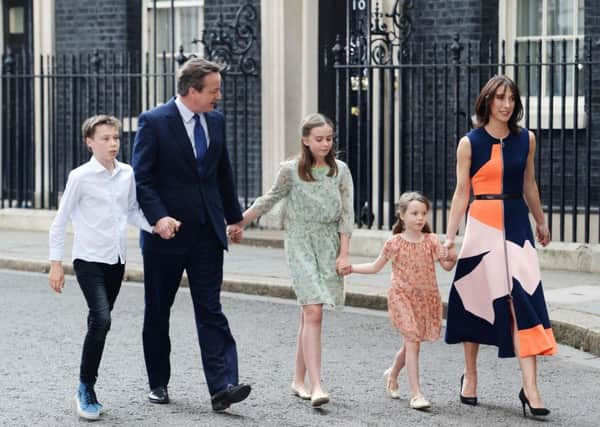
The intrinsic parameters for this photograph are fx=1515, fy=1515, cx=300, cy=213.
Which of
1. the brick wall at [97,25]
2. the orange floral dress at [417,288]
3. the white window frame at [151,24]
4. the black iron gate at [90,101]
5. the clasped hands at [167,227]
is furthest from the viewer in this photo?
the brick wall at [97,25]

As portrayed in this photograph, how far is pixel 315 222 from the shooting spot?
7711 millimetres

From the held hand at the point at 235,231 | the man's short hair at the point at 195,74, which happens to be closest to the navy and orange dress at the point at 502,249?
the held hand at the point at 235,231

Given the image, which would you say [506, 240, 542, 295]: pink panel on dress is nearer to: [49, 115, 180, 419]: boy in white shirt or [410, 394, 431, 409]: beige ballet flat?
[410, 394, 431, 409]: beige ballet flat

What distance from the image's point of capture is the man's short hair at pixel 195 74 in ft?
24.0

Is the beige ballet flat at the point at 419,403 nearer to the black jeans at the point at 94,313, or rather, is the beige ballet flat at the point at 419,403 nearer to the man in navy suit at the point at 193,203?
the man in navy suit at the point at 193,203

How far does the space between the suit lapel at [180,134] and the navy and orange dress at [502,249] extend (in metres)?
1.40

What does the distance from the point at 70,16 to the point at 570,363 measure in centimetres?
1117

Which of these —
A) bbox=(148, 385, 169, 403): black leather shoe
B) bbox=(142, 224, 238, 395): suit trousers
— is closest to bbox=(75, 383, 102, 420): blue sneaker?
bbox=(148, 385, 169, 403): black leather shoe

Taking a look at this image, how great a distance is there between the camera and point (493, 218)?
7496 mm

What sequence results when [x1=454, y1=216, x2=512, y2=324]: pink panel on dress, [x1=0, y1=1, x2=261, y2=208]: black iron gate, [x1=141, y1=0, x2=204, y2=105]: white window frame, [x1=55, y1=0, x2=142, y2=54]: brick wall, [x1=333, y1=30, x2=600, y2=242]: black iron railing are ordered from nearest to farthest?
1. [x1=454, y1=216, x2=512, y2=324]: pink panel on dress
2. [x1=333, y1=30, x2=600, y2=242]: black iron railing
3. [x1=0, y1=1, x2=261, y2=208]: black iron gate
4. [x1=141, y1=0, x2=204, y2=105]: white window frame
5. [x1=55, y1=0, x2=142, y2=54]: brick wall

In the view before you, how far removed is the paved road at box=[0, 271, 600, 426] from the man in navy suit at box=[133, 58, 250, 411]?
13.8 inches

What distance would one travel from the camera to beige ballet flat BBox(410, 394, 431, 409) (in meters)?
7.46

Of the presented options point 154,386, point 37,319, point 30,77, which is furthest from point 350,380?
point 30,77

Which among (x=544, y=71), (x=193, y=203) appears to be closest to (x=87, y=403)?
(x=193, y=203)
